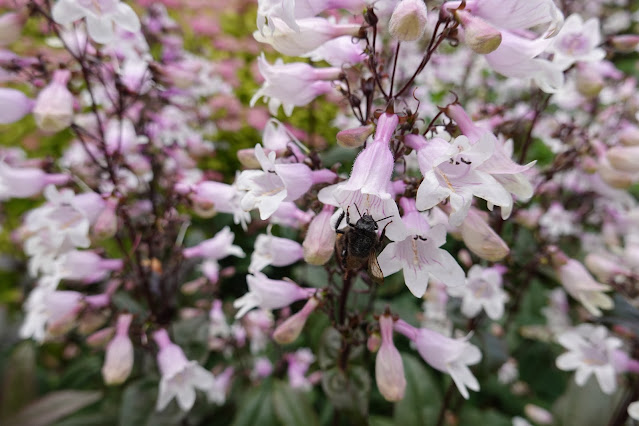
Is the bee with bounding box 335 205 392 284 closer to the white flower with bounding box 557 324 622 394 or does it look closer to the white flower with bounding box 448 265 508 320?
the white flower with bounding box 448 265 508 320

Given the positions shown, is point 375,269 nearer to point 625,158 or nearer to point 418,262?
point 418,262

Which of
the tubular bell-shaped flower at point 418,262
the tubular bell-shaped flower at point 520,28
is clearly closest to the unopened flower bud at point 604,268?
the tubular bell-shaped flower at point 520,28

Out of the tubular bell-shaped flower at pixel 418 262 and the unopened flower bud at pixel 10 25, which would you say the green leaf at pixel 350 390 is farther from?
the unopened flower bud at pixel 10 25

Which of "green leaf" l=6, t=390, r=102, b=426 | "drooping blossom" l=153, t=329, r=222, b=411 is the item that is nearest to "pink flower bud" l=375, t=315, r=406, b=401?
"drooping blossom" l=153, t=329, r=222, b=411

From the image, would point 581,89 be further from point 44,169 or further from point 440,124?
point 44,169

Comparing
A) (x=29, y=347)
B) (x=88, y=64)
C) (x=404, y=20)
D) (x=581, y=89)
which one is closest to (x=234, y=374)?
(x=29, y=347)
